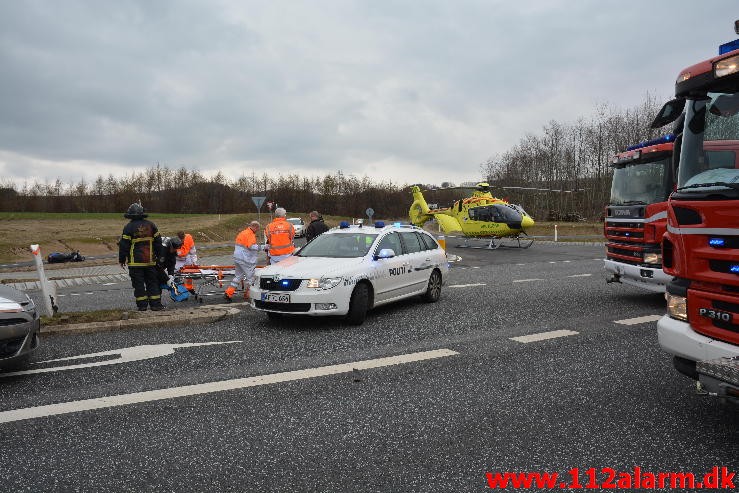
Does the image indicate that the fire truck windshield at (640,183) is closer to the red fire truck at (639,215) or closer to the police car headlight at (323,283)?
the red fire truck at (639,215)

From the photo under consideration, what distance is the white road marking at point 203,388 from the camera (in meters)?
4.32

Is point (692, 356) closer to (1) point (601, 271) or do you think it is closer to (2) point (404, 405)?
(2) point (404, 405)

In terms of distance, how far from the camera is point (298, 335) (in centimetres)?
715

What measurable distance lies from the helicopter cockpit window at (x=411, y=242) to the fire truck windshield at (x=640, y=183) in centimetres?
361

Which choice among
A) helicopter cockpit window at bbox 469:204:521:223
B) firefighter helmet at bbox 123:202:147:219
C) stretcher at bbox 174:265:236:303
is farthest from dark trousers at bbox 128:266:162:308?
helicopter cockpit window at bbox 469:204:521:223

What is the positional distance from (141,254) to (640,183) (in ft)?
27.7

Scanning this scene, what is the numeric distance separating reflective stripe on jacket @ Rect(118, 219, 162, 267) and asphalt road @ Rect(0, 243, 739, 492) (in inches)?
60.3

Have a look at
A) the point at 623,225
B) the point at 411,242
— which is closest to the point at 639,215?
the point at 623,225

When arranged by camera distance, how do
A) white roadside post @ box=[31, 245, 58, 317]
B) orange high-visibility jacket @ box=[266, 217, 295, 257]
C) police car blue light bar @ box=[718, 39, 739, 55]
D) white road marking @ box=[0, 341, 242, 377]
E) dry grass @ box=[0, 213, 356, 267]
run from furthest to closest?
dry grass @ box=[0, 213, 356, 267] → orange high-visibility jacket @ box=[266, 217, 295, 257] → white roadside post @ box=[31, 245, 58, 317] → white road marking @ box=[0, 341, 242, 377] → police car blue light bar @ box=[718, 39, 739, 55]

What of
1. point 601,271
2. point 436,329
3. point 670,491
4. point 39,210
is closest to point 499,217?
point 601,271

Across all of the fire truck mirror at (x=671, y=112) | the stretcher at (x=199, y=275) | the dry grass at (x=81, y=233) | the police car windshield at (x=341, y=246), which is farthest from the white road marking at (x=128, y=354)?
the dry grass at (x=81, y=233)

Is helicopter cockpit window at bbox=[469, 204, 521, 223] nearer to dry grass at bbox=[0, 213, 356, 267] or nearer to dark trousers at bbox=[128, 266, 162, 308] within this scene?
dry grass at bbox=[0, 213, 356, 267]

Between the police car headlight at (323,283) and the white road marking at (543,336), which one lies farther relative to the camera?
the police car headlight at (323,283)

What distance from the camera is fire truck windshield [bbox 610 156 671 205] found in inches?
332
